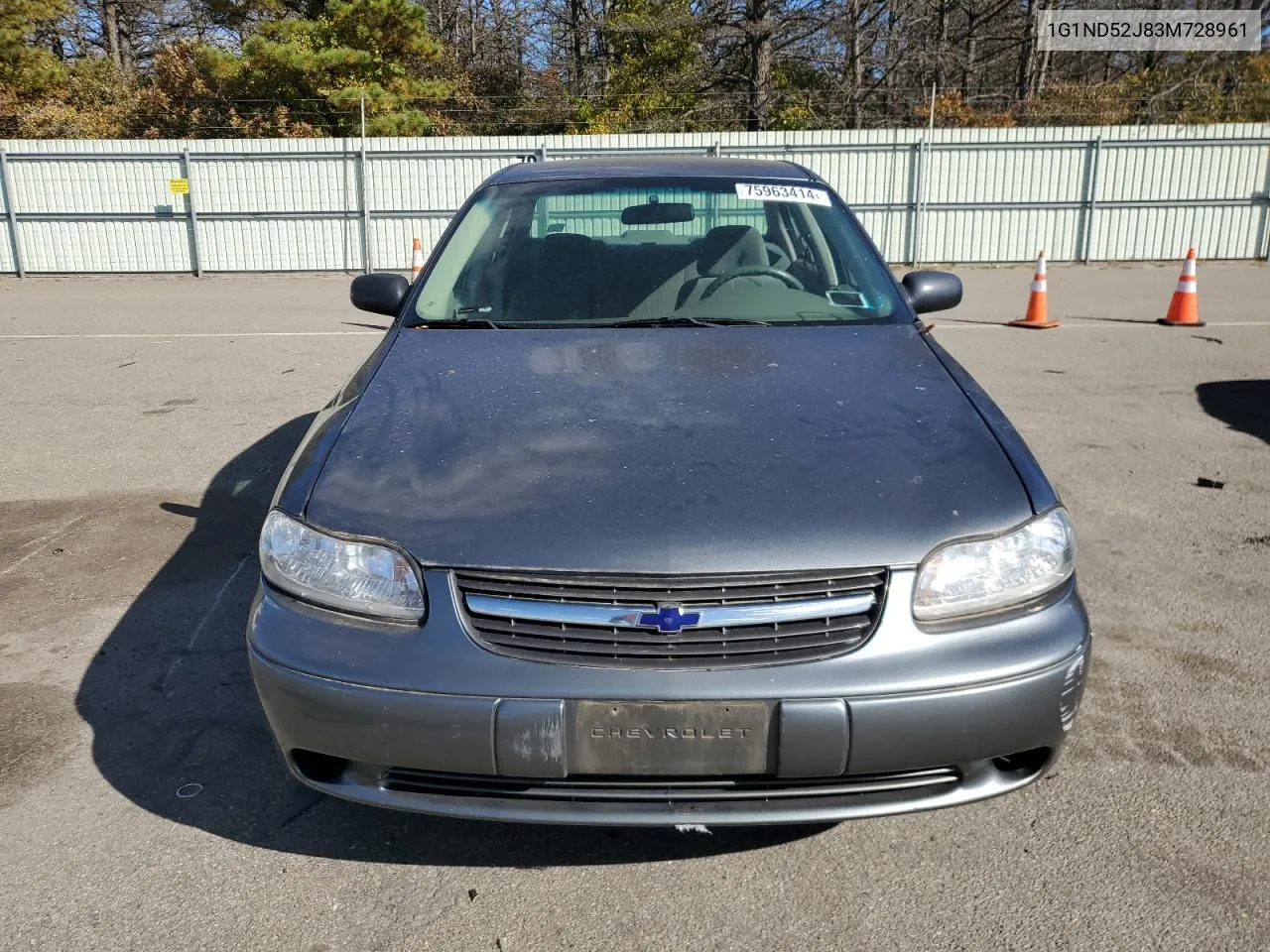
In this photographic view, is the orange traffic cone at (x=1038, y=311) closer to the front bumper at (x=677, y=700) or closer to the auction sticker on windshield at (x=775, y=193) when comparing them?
the auction sticker on windshield at (x=775, y=193)

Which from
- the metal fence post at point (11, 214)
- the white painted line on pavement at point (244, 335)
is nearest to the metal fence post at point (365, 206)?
the metal fence post at point (11, 214)

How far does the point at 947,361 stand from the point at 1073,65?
117 feet

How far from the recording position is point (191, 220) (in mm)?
18078

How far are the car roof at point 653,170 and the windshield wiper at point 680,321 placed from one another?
0.81 meters

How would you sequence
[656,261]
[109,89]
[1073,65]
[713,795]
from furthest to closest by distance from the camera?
1. [1073,65]
2. [109,89]
3. [656,261]
4. [713,795]

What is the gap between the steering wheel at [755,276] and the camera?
344 centimetres

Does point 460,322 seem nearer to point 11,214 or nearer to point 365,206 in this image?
point 365,206

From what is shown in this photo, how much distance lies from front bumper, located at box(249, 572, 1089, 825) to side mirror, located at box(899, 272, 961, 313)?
69.5 inches

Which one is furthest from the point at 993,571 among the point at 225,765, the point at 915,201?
the point at 915,201

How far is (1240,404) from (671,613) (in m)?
6.42

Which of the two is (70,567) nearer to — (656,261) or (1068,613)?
(656,261)

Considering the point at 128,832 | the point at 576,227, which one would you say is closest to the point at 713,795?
the point at 128,832

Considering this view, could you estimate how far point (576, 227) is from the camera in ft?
12.2

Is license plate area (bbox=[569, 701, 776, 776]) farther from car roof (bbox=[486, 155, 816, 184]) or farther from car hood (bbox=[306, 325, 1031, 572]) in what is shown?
car roof (bbox=[486, 155, 816, 184])
